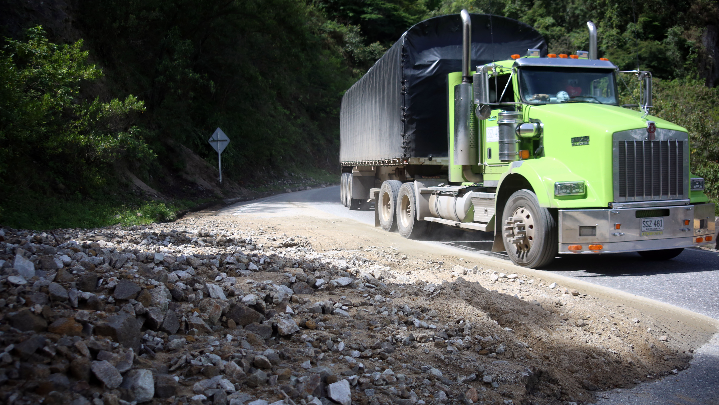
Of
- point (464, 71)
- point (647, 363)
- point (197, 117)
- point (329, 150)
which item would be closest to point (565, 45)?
point (329, 150)

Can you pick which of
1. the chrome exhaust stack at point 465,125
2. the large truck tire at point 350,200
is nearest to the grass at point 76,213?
the large truck tire at point 350,200

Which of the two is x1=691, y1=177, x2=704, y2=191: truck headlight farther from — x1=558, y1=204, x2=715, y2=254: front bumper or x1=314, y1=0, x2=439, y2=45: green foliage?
x1=314, y1=0, x2=439, y2=45: green foliage

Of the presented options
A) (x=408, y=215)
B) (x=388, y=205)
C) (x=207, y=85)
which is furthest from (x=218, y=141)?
(x=408, y=215)

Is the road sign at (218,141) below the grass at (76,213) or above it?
above

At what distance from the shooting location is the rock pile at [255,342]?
327cm

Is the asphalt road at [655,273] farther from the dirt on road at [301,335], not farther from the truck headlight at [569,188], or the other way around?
the truck headlight at [569,188]

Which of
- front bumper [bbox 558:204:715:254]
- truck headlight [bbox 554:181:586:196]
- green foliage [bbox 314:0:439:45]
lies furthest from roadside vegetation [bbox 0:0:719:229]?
front bumper [bbox 558:204:715:254]

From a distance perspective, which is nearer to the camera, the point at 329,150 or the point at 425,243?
the point at 425,243

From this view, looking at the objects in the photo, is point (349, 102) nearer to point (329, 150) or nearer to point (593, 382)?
point (593, 382)

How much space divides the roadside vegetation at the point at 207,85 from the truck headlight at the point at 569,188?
480 centimetres

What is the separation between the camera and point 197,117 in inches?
1121

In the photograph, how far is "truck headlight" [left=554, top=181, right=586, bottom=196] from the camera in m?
7.92

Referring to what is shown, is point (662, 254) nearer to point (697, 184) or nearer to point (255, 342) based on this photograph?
point (697, 184)

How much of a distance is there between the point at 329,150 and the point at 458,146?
121 feet
